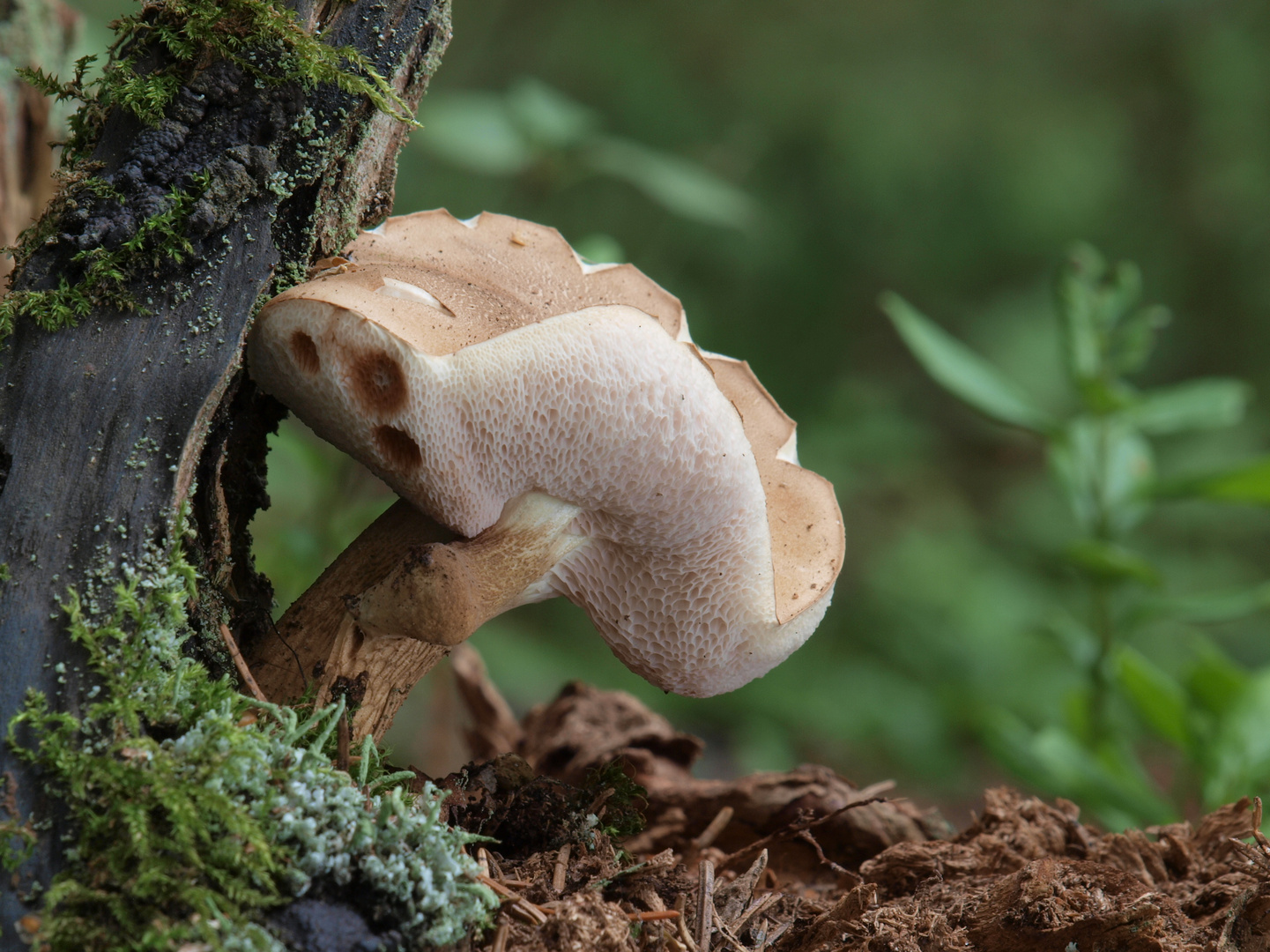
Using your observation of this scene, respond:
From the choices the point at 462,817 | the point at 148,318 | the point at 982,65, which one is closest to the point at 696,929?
the point at 462,817

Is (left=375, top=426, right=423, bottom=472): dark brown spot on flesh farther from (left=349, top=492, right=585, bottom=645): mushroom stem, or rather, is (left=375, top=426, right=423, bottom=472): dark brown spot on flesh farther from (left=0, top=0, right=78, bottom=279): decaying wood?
(left=0, top=0, right=78, bottom=279): decaying wood

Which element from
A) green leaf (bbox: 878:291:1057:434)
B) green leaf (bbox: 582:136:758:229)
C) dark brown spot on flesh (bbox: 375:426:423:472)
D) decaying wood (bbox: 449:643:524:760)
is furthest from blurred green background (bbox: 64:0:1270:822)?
dark brown spot on flesh (bbox: 375:426:423:472)

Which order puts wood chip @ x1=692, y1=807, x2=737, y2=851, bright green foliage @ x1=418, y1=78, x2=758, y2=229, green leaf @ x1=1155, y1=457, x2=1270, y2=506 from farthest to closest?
bright green foliage @ x1=418, y1=78, x2=758, y2=229 < green leaf @ x1=1155, y1=457, x2=1270, y2=506 < wood chip @ x1=692, y1=807, x2=737, y2=851

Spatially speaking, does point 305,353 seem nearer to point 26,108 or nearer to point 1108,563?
point 26,108

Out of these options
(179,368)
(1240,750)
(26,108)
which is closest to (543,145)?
(26,108)

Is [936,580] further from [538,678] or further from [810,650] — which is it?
[538,678]

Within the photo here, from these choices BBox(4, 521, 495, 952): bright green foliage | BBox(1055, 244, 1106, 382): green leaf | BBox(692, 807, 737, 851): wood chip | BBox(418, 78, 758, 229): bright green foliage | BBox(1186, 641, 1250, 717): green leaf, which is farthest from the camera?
BBox(418, 78, 758, 229): bright green foliage
